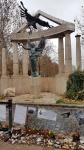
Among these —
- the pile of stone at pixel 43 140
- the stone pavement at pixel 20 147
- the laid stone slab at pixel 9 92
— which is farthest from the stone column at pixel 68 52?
the stone pavement at pixel 20 147

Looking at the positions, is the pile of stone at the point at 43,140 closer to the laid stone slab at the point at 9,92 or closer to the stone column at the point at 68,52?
the laid stone slab at the point at 9,92

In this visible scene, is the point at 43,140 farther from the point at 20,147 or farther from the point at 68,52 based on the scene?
the point at 68,52

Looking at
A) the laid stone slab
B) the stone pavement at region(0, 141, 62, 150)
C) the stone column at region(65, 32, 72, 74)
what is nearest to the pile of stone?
the stone pavement at region(0, 141, 62, 150)

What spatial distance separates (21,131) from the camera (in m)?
6.02

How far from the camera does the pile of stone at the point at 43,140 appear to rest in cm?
487

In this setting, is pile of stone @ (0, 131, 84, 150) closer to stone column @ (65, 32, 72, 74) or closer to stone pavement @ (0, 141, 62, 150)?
stone pavement @ (0, 141, 62, 150)

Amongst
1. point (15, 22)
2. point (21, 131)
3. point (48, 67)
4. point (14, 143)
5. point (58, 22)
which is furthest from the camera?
point (48, 67)

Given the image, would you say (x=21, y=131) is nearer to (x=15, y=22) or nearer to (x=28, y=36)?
(x=28, y=36)

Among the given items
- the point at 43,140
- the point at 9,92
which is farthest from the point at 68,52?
the point at 43,140

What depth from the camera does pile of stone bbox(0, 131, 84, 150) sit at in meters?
4.87

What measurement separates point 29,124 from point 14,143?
132 cm

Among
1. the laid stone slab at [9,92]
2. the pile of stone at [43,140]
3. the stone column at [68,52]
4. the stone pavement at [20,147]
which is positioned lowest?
the stone pavement at [20,147]

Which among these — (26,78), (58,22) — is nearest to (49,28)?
(58,22)

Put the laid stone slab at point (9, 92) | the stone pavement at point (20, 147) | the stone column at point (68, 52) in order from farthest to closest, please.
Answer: the laid stone slab at point (9, 92), the stone column at point (68, 52), the stone pavement at point (20, 147)
